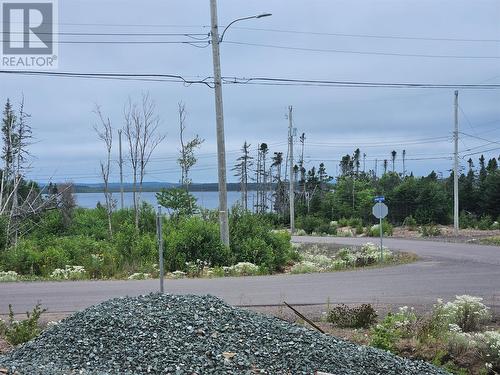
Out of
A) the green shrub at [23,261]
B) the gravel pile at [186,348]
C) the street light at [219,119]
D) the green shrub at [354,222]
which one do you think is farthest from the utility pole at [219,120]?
the green shrub at [354,222]

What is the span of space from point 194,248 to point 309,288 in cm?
749

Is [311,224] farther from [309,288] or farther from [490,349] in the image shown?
[490,349]

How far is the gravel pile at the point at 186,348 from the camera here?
6.63 meters

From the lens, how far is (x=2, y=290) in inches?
613

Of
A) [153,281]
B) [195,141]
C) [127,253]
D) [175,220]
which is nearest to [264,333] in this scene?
[153,281]

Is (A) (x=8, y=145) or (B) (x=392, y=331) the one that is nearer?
(B) (x=392, y=331)

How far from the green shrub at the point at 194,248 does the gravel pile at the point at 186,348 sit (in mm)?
13097

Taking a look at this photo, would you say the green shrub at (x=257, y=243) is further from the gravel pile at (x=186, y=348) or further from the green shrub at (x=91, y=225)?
the gravel pile at (x=186, y=348)

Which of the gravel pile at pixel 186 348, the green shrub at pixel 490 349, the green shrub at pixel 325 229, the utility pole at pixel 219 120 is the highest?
the utility pole at pixel 219 120

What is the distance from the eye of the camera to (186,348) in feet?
22.7

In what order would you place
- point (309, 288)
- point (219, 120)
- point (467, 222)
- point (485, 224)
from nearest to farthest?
point (309, 288) < point (219, 120) < point (485, 224) < point (467, 222)

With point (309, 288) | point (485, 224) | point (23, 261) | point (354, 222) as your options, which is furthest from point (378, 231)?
→ point (309, 288)

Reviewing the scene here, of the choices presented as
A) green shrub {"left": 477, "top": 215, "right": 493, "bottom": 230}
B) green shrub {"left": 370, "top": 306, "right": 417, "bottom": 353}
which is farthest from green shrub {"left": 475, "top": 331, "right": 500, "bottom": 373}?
green shrub {"left": 477, "top": 215, "right": 493, "bottom": 230}

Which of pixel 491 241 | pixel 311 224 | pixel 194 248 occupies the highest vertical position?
pixel 194 248
